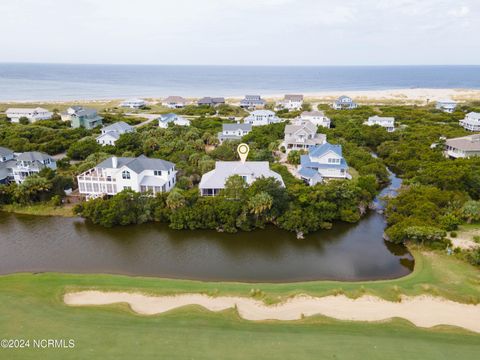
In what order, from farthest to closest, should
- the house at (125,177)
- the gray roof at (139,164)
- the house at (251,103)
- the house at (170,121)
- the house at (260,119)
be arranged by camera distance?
the house at (251,103), the house at (260,119), the house at (170,121), the gray roof at (139,164), the house at (125,177)

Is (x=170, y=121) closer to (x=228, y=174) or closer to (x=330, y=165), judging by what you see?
(x=228, y=174)

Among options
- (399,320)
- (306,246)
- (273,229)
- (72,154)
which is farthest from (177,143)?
(399,320)

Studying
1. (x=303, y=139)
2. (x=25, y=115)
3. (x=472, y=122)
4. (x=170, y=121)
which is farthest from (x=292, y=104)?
(x=25, y=115)

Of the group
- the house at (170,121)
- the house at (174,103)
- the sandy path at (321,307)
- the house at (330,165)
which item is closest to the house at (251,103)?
the house at (174,103)

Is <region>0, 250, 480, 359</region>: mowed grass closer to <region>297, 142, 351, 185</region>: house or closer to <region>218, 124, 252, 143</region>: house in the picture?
<region>297, 142, 351, 185</region>: house

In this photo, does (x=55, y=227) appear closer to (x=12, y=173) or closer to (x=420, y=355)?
(x=12, y=173)

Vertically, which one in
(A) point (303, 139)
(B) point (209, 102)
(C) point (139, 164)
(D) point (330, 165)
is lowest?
(D) point (330, 165)

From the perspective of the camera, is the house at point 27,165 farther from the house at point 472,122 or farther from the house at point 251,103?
the house at point 472,122
